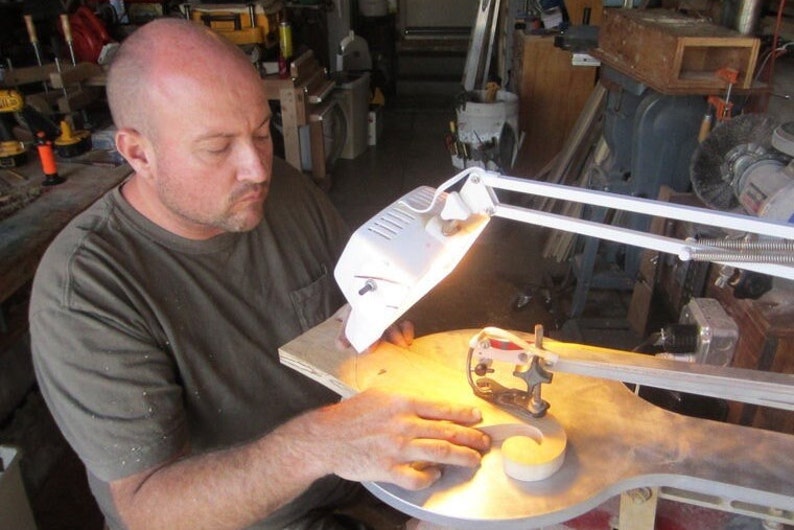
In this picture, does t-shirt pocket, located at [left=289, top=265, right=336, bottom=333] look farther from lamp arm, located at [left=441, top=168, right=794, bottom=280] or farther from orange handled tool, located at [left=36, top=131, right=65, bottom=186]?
orange handled tool, located at [left=36, top=131, right=65, bottom=186]

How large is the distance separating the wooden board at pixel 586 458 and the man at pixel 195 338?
5cm

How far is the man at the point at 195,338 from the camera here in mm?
1048

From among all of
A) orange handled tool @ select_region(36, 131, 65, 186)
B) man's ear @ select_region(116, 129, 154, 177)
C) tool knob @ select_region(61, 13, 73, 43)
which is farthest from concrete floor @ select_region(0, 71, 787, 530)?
tool knob @ select_region(61, 13, 73, 43)

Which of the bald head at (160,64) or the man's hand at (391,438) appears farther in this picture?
the bald head at (160,64)

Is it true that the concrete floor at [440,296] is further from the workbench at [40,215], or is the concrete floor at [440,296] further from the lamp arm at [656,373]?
the workbench at [40,215]

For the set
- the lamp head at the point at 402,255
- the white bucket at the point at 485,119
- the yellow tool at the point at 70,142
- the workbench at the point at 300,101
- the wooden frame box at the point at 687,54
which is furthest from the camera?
the white bucket at the point at 485,119

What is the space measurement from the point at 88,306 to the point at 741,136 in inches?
72.8

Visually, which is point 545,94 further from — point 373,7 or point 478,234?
point 478,234

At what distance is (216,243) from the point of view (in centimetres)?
136

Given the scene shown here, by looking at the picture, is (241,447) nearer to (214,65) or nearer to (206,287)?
(206,287)

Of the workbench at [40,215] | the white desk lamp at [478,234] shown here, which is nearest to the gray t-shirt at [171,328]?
the white desk lamp at [478,234]

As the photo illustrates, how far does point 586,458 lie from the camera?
105 centimetres

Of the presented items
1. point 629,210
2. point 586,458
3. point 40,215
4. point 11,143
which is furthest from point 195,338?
point 11,143

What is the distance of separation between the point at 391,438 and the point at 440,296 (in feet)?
8.49
